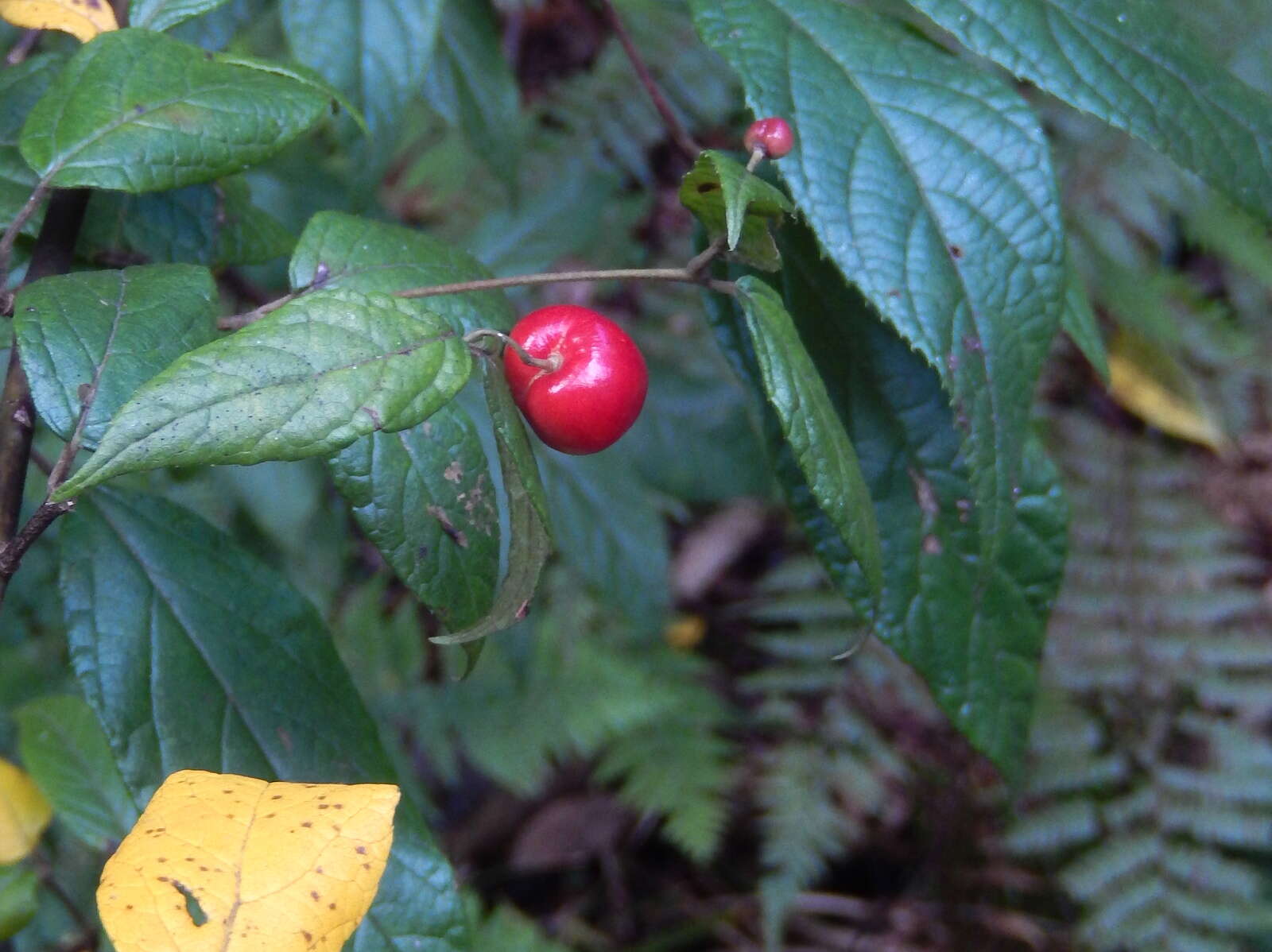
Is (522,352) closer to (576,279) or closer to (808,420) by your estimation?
(576,279)

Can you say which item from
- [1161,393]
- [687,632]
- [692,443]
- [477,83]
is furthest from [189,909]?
[1161,393]

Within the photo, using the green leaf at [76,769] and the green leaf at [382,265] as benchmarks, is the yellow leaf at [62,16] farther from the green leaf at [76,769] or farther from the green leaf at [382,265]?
the green leaf at [76,769]

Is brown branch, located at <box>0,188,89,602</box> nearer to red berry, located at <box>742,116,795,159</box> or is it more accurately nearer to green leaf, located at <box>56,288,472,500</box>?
green leaf, located at <box>56,288,472,500</box>

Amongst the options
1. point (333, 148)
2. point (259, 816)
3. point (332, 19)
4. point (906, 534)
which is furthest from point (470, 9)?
point (333, 148)

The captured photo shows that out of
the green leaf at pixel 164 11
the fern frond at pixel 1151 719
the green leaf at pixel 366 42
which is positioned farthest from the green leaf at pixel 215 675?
the fern frond at pixel 1151 719

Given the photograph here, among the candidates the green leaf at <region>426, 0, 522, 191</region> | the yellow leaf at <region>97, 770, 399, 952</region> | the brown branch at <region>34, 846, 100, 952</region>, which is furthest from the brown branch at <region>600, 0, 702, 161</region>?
the brown branch at <region>34, 846, 100, 952</region>

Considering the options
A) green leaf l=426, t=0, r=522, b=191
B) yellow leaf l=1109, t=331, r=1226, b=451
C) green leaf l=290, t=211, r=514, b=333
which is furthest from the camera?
yellow leaf l=1109, t=331, r=1226, b=451
